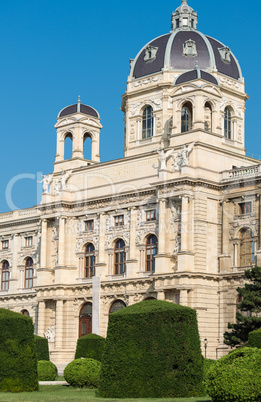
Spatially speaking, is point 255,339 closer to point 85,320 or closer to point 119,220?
point 119,220

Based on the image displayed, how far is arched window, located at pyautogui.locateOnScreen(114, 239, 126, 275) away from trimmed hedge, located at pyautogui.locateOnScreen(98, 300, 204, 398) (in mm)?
31704

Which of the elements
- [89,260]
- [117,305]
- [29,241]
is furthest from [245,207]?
[29,241]

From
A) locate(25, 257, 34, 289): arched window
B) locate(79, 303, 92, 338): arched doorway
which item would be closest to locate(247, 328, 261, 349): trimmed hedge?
locate(79, 303, 92, 338): arched doorway

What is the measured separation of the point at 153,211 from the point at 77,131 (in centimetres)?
1284

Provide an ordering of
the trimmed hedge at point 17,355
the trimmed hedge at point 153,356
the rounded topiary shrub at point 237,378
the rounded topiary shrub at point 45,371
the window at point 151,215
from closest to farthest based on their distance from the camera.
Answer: the rounded topiary shrub at point 237,378
the trimmed hedge at point 153,356
the trimmed hedge at point 17,355
the rounded topiary shrub at point 45,371
the window at point 151,215

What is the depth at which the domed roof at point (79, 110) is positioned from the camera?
66.0 meters

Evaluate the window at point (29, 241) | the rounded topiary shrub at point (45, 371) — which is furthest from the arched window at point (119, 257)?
the rounded topiary shrub at point (45, 371)

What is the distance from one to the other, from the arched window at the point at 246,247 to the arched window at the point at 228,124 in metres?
12.3

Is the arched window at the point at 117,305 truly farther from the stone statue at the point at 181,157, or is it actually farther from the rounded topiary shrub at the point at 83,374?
the rounded topiary shrub at the point at 83,374

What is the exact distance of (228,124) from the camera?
63.1 meters

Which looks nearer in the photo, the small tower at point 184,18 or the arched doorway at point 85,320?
the arched doorway at point 85,320

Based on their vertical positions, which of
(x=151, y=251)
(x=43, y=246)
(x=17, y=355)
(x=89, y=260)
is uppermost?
(x=43, y=246)

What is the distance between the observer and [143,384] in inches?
988

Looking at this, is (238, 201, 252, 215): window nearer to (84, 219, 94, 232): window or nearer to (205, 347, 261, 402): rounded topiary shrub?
(84, 219, 94, 232): window
